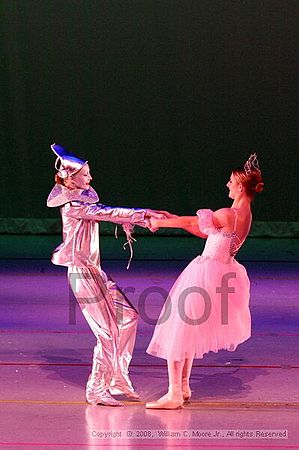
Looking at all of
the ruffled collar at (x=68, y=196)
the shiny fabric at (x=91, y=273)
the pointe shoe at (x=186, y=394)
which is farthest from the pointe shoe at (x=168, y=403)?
the ruffled collar at (x=68, y=196)

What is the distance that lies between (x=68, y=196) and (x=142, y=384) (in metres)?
1.15

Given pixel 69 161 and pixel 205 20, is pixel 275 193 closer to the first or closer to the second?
pixel 205 20

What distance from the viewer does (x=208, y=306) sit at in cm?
541

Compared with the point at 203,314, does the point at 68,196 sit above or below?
above

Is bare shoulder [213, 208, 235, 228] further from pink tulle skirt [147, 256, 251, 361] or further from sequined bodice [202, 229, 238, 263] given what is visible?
pink tulle skirt [147, 256, 251, 361]

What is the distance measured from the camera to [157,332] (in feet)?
18.2

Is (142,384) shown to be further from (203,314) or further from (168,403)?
(203,314)

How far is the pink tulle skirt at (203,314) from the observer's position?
541 cm

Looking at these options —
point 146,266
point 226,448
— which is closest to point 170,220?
point 226,448

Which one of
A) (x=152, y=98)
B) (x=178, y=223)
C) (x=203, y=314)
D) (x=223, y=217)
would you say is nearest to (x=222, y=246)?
(x=223, y=217)

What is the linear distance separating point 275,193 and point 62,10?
3.33 m

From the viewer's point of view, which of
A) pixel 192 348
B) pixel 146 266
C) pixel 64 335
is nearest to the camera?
pixel 192 348

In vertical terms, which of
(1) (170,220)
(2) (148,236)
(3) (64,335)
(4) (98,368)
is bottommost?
(2) (148,236)

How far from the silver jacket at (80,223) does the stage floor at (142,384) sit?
2.38ft
